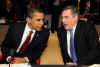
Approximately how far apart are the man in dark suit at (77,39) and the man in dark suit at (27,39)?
Answer: 0.86 feet

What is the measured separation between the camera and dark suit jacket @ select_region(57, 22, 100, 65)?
6.84ft

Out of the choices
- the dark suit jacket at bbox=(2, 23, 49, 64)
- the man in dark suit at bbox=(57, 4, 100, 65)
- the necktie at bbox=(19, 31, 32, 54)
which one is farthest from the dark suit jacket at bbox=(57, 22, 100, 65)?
the necktie at bbox=(19, 31, 32, 54)

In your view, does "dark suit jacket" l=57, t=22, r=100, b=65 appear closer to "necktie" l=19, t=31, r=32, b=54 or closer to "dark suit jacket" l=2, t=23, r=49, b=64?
"dark suit jacket" l=2, t=23, r=49, b=64

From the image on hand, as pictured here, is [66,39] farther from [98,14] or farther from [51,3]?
[98,14]

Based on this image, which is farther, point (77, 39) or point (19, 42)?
point (19, 42)

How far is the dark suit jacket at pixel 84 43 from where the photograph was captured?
6.84 feet

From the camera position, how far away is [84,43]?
2.18 metres

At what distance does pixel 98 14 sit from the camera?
7.01 metres

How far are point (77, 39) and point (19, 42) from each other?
692mm

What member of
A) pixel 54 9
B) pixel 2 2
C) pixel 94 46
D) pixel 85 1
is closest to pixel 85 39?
pixel 94 46

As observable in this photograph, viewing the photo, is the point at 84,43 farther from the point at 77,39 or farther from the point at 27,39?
the point at 27,39

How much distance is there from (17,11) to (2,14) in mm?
586

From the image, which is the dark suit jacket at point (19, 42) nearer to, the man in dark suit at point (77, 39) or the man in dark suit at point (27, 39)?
the man in dark suit at point (27, 39)

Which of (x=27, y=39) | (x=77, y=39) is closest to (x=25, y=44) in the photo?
(x=27, y=39)
